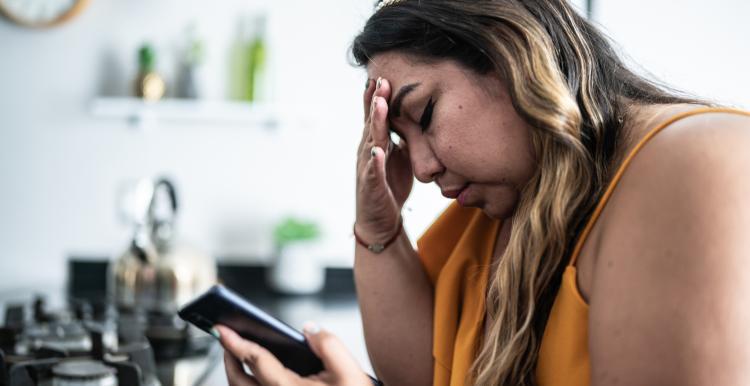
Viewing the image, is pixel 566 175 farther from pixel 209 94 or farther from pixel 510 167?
pixel 209 94

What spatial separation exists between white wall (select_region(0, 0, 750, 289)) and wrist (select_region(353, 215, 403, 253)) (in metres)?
1.24

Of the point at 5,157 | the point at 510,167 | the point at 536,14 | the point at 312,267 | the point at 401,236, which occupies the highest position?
the point at 536,14

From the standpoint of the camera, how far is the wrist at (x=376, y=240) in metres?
1.33

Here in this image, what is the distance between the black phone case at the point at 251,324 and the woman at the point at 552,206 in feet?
0.08

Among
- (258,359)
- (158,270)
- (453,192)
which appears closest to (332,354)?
(258,359)

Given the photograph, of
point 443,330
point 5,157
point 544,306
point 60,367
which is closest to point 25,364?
point 60,367

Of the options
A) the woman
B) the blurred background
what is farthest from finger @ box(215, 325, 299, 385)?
the blurred background

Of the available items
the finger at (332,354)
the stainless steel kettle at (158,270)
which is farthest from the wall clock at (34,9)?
the finger at (332,354)

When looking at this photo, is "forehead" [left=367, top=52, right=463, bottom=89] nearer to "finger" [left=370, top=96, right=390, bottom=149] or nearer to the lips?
"finger" [left=370, top=96, right=390, bottom=149]

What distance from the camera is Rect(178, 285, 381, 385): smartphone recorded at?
3.30 ft

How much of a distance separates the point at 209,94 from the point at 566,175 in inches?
72.9

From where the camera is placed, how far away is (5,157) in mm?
2662

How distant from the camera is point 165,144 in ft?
8.70

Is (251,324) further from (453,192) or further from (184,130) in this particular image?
(184,130)
